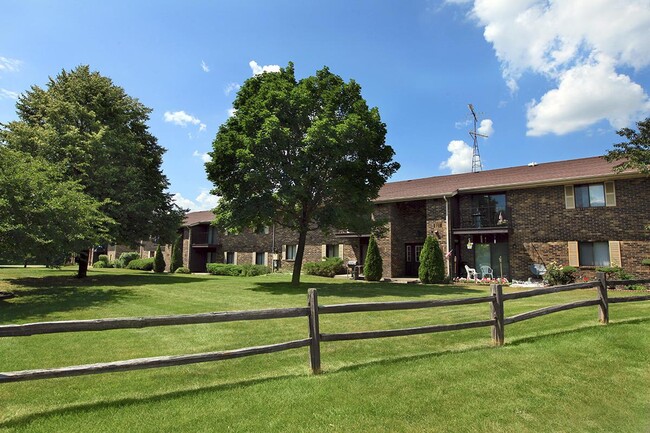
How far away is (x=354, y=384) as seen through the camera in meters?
5.25

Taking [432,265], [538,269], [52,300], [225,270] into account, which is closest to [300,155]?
[432,265]

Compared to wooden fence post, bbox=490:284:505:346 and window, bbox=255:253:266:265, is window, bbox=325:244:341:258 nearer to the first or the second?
window, bbox=255:253:266:265

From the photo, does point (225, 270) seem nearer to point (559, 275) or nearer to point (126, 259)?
point (126, 259)

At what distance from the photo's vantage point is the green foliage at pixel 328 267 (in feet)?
91.4

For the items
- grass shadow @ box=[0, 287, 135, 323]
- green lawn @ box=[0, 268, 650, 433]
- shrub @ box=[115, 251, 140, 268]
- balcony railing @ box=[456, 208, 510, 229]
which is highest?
balcony railing @ box=[456, 208, 510, 229]

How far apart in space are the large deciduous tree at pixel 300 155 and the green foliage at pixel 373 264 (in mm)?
5282

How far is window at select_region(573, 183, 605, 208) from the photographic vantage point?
66.2 ft

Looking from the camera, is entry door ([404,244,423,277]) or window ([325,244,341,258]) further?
window ([325,244,341,258])

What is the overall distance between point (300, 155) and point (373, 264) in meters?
9.81

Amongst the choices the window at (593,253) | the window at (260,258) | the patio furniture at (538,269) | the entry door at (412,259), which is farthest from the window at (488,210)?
the window at (260,258)

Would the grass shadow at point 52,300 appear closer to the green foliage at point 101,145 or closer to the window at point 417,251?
the green foliage at point 101,145

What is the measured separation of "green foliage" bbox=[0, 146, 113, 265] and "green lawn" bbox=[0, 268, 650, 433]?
23.5 ft

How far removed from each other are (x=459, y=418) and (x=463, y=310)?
7.82m

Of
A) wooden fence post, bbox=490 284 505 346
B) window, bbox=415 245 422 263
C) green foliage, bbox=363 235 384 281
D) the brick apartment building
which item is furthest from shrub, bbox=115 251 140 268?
wooden fence post, bbox=490 284 505 346
